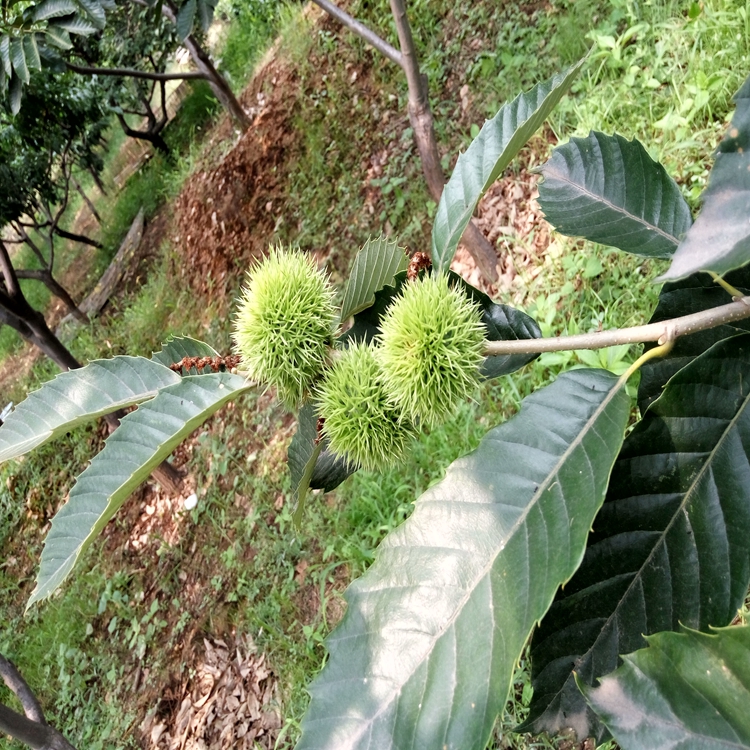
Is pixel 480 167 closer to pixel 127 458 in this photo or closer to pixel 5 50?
pixel 127 458

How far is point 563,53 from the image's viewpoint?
129 inches

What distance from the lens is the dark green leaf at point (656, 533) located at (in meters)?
0.80

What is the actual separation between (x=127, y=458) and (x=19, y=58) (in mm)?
2988

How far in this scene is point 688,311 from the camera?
937mm

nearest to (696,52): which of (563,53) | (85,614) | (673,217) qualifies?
(563,53)

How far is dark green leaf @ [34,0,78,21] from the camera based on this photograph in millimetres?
2824

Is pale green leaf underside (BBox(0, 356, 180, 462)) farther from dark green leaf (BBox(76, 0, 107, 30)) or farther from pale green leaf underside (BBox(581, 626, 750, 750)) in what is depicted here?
dark green leaf (BBox(76, 0, 107, 30))

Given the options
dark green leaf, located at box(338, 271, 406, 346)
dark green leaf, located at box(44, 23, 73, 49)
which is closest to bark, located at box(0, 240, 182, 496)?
dark green leaf, located at box(44, 23, 73, 49)

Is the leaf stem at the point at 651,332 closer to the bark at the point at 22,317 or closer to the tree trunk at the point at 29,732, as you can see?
the tree trunk at the point at 29,732

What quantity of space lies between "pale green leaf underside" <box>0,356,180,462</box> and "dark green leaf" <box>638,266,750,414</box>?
0.83 metres

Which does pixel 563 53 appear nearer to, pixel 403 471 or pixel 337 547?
pixel 403 471

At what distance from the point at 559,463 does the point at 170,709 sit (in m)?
3.55

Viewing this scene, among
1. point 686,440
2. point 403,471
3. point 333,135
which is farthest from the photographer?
point 333,135

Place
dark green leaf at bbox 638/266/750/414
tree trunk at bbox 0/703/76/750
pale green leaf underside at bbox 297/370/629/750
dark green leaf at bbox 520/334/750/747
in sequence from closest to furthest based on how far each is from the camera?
pale green leaf underside at bbox 297/370/629/750, dark green leaf at bbox 520/334/750/747, dark green leaf at bbox 638/266/750/414, tree trunk at bbox 0/703/76/750
